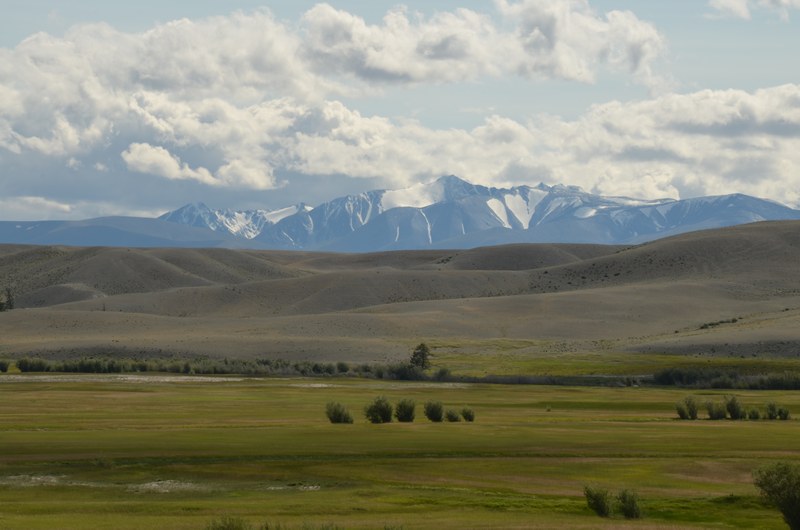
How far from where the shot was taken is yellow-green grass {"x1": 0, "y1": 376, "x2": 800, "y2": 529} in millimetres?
35500

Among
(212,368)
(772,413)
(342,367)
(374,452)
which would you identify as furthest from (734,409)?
(212,368)

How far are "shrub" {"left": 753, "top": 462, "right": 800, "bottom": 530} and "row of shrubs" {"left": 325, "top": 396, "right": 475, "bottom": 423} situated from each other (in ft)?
97.2

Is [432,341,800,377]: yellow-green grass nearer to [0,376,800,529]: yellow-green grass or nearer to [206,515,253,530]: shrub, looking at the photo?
[0,376,800,529]: yellow-green grass

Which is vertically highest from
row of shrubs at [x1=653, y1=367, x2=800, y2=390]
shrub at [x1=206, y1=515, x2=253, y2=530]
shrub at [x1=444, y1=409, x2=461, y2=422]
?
row of shrubs at [x1=653, y1=367, x2=800, y2=390]

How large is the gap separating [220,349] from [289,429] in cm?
8194

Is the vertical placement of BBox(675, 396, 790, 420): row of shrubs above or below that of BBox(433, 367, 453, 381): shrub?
below

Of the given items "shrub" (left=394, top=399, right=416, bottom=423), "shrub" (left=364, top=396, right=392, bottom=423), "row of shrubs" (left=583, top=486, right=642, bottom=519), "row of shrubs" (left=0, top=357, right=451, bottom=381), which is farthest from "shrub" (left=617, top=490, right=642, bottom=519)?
"row of shrubs" (left=0, top=357, right=451, bottom=381)

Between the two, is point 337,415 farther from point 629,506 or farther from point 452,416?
point 629,506

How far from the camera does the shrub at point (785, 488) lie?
111 feet

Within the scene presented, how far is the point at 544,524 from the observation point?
34.0 meters

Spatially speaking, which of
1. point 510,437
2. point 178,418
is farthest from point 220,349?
point 510,437

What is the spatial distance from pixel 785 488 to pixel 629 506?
4.72 m

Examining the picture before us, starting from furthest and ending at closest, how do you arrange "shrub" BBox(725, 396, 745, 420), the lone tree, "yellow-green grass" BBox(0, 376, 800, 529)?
the lone tree
"shrub" BBox(725, 396, 745, 420)
"yellow-green grass" BBox(0, 376, 800, 529)

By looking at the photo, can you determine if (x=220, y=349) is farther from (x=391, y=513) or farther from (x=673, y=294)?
(x=391, y=513)
